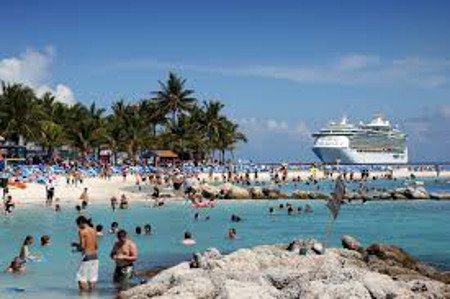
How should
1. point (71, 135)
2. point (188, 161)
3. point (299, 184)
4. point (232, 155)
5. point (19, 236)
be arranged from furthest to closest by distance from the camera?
point (232, 155), point (188, 161), point (71, 135), point (299, 184), point (19, 236)

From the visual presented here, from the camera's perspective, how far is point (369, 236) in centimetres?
3078

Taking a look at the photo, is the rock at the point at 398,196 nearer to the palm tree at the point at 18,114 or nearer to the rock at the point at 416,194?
the rock at the point at 416,194

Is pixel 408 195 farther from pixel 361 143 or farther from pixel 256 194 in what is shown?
pixel 361 143

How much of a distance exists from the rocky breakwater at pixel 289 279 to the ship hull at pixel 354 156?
116m

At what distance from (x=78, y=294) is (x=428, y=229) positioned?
22424 millimetres

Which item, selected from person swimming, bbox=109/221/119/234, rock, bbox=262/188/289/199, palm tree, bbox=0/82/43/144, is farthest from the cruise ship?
person swimming, bbox=109/221/119/234

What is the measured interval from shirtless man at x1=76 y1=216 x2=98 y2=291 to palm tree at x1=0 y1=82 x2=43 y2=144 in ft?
192

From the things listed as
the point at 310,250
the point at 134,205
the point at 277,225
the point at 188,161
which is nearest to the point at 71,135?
the point at 188,161

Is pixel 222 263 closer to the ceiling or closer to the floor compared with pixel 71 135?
closer to the floor

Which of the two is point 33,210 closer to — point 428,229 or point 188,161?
point 428,229

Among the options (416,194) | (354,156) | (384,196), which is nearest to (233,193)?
(384,196)

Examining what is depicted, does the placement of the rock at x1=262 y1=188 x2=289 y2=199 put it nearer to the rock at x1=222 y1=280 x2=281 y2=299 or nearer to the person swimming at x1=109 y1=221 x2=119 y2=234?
the person swimming at x1=109 y1=221 x2=119 y2=234

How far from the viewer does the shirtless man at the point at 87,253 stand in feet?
45.9

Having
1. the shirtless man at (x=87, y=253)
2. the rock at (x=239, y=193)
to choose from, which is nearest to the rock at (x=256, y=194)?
the rock at (x=239, y=193)
